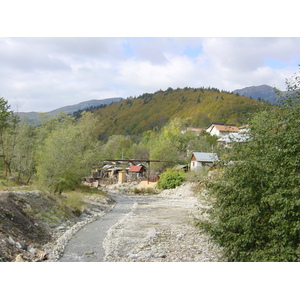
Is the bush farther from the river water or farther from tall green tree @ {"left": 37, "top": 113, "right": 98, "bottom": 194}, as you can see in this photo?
the river water

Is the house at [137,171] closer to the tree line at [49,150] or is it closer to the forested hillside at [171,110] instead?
the tree line at [49,150]

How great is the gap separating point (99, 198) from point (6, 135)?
12.2 metres

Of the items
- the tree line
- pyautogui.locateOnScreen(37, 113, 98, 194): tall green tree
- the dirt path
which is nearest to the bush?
the tree line

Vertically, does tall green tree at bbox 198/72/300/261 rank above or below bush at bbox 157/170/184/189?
above

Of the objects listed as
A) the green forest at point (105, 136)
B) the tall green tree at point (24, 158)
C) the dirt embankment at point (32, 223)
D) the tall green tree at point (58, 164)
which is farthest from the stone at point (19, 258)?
the tall green tree at point (24, 158)

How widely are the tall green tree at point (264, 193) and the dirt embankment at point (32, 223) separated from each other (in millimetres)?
7234

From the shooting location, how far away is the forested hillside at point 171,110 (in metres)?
117

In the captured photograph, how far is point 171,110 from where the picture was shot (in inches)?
6083

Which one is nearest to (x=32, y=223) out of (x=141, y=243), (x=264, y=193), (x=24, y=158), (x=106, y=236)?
(x=106, y=236)

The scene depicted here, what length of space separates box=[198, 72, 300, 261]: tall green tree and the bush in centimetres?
4340

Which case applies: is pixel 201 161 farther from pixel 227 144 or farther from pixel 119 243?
pixel 227 144

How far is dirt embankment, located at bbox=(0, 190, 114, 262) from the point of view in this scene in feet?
42.2

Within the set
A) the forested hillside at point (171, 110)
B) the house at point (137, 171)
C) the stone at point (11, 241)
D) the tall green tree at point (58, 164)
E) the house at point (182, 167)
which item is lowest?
the house at point (137, 171)

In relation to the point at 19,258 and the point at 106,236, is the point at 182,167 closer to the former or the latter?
the point at 106,236
